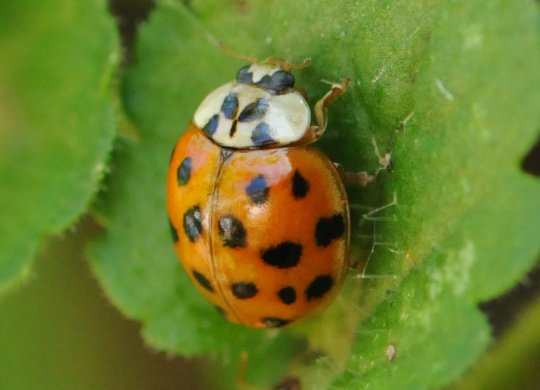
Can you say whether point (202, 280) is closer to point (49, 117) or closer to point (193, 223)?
point (193, 223)

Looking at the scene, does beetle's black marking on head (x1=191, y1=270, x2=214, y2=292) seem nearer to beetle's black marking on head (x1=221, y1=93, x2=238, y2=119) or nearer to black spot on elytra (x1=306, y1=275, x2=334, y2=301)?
black spot on elytra (x1=306, y1=275, x2=334, y2=301)

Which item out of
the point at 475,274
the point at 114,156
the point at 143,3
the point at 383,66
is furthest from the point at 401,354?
the point at 143,3

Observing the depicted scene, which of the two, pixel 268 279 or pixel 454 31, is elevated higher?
pixel 454 31

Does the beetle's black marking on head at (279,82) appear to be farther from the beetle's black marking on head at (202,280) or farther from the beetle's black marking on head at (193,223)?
the beetle's black marking on head at (202,280)

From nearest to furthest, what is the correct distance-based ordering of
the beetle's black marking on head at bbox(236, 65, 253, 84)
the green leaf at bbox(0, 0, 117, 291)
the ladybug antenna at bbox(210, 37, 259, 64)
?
the beetle's black marking on head at bbox(236, 65, 253, 84) → the ladybug antenna at bbox(210, 37, 259, 64) → the green leaf at bbox(0, 0, 117, 291)

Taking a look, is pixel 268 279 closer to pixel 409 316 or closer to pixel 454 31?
pixel 409 316

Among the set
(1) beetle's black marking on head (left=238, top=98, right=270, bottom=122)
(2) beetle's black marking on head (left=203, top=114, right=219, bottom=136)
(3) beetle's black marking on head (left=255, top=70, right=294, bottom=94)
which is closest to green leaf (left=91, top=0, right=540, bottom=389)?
(3) beetle's black marking on head (left=255, top=70, right=294, bottom=94)

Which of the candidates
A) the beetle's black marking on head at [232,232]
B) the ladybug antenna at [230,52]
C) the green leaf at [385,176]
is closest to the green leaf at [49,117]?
the green leaf at [385,176]
